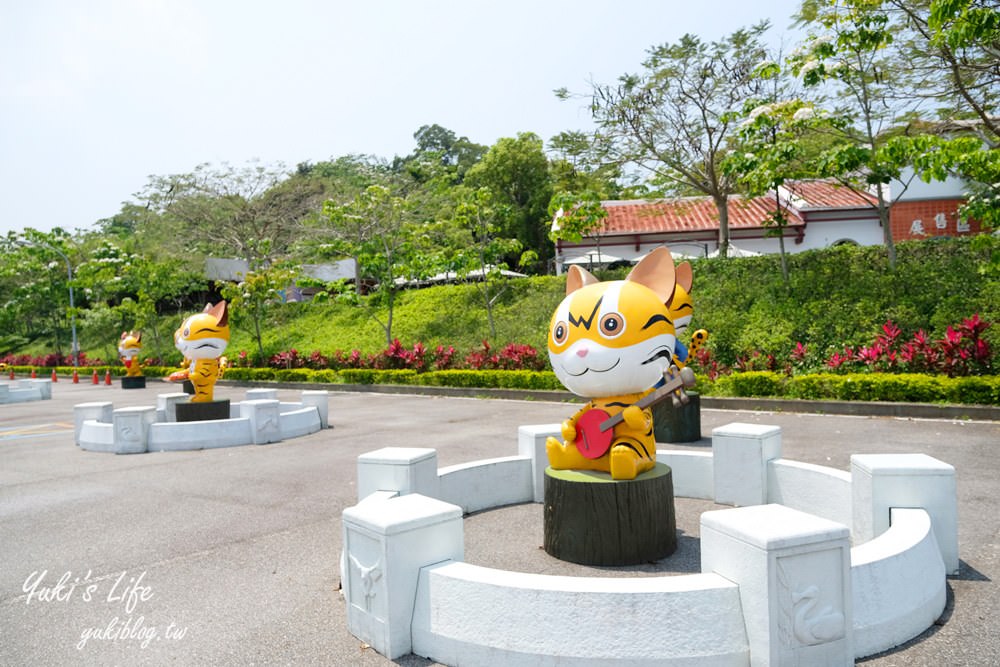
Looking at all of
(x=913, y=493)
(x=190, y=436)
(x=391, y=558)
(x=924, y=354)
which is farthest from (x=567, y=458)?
(x=924, y=354)

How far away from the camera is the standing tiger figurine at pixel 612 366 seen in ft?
18.3

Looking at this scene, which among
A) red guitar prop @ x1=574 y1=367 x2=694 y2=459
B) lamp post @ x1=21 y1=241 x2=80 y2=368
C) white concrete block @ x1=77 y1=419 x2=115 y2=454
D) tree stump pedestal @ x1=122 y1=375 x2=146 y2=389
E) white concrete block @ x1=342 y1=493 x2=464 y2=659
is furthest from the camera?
lamp post @ x1=21 y1=241 x2=80 y2=368

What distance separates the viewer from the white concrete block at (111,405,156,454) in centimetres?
1193

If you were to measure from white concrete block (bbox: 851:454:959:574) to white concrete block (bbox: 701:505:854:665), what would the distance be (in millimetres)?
1873

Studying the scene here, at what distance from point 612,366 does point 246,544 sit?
381cm

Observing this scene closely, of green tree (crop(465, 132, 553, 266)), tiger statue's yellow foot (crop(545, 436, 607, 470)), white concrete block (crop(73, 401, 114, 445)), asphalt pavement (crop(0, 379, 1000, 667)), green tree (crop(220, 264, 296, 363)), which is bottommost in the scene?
asphalt pavement (crop(0, 379, 1000, 667))

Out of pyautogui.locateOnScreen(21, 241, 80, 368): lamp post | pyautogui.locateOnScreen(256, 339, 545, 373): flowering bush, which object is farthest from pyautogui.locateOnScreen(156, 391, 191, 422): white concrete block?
pyautogui.locateOnScreen(21, 241, 80, 368): lamp post

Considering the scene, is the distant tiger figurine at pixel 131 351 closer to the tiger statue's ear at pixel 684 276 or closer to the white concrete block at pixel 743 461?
the tiger statue's ear at pixel 684 276

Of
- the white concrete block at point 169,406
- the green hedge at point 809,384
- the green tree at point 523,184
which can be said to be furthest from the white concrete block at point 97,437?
the green tree at point 523,184

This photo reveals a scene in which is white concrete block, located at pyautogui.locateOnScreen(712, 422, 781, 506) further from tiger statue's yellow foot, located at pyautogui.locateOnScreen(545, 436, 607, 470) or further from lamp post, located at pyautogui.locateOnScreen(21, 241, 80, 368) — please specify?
lamp post, located at pyautogui.locateOnScreen(21, 241, 80, 368)

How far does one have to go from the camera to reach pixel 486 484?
7426 millimetres

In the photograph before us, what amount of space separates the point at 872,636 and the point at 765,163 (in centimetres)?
1531

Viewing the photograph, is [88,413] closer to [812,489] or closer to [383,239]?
[812,489]

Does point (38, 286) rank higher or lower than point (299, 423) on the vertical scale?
higher
